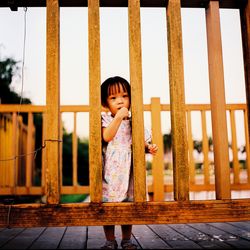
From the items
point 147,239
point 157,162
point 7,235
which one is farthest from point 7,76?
point 147,239

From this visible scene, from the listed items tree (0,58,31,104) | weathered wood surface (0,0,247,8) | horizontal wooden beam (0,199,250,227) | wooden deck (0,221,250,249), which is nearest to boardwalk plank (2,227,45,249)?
wooden deck (0,221,250,249)

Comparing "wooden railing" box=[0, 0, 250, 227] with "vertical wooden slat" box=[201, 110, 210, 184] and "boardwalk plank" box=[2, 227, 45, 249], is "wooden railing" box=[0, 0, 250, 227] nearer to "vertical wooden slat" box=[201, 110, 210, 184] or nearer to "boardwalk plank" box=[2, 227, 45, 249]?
"boardwalk plank" box=[2, 227, 45, 249]

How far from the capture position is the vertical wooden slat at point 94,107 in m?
1.63

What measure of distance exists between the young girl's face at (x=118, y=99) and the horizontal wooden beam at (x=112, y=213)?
753 mm

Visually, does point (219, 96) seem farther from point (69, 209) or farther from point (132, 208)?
point (69, 209)

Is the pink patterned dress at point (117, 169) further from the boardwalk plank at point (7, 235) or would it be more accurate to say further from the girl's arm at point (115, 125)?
the boardwalk plank at point (7, 235)

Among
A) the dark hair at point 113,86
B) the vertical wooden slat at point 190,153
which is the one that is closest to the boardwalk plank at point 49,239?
the dark hair at point 113,86

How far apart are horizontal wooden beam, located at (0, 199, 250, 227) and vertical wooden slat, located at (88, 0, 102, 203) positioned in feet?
0.25

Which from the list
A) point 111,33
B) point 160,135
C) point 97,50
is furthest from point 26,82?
point 97,50

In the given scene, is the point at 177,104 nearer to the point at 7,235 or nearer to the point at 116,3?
the point at 116,3

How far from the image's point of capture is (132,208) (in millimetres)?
1635

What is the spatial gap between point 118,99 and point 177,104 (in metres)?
0.62

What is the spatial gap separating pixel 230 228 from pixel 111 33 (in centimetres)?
211

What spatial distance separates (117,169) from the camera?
2129 millimetres
